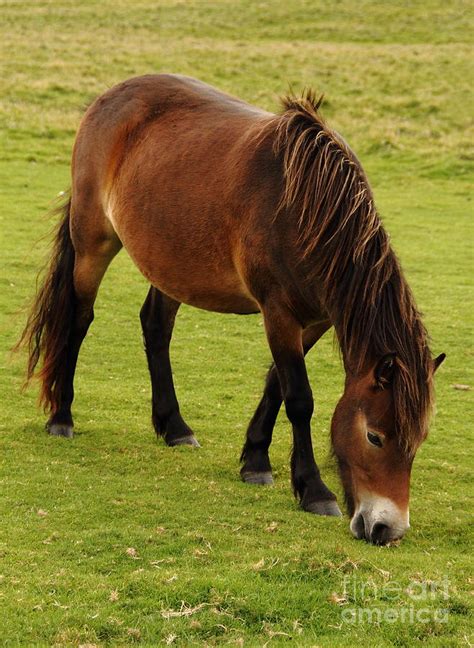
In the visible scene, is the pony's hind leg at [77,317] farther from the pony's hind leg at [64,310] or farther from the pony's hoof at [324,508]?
the pony's hoof at [324,508]

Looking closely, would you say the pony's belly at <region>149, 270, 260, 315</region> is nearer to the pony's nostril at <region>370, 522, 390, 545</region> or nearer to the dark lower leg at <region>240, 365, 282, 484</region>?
the dark lower leg at <region>240, 365, 282, 484</region>

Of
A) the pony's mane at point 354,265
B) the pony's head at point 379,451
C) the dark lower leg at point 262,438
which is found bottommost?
the dark lower leg at point 262,438

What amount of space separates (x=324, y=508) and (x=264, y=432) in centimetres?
90

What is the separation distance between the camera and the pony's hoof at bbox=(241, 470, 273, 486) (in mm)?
6262

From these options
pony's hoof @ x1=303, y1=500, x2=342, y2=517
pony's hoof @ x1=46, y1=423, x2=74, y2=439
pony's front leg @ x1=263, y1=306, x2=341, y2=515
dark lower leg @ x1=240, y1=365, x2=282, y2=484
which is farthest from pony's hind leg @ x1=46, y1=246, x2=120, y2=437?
pony's hoof @ x1=303, y1=500, x2=342, y2=517

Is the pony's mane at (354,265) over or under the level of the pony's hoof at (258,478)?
over

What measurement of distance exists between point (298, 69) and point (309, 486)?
89.2 feet

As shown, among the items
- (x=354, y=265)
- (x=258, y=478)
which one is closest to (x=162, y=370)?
(x=258, y=478)

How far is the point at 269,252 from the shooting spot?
18.5ft

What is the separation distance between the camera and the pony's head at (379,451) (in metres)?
4.79

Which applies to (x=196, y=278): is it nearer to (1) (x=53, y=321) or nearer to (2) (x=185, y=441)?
(2) (x=185, y=441)

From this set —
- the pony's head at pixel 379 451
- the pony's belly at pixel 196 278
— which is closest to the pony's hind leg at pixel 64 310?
the pony's belly at pixel 196 278

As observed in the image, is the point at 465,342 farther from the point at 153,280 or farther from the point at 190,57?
the point at 190,57

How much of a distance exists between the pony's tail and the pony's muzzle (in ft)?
9.72
